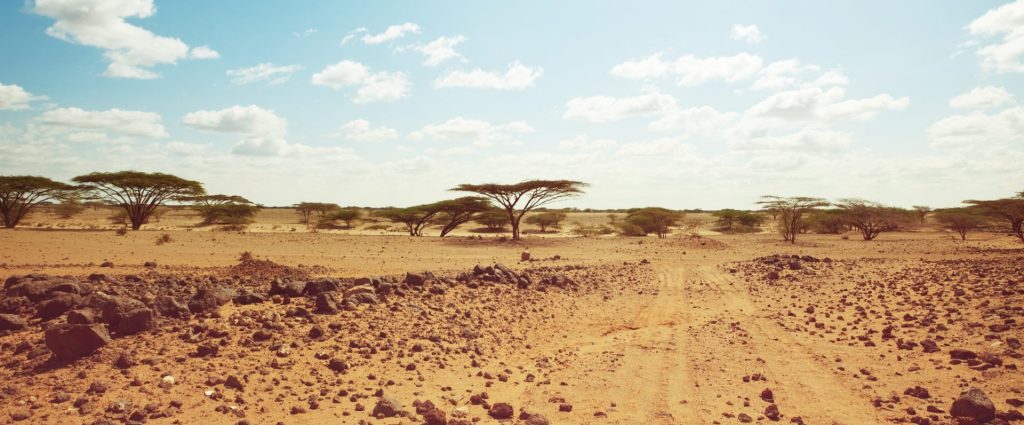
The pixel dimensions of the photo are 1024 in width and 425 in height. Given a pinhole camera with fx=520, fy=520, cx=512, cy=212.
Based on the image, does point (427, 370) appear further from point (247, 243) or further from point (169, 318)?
point (247, 243)

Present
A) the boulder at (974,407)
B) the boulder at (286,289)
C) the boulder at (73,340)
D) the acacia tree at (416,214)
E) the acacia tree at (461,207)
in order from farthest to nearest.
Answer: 1. the acacia tree at (416,214)
2. the acacia tree at (461,207)
3. the boulder at (286,289)
4. the boulder at (73,340)
5. the boulder at (974,407)

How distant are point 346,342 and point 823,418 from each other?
5307 millimetres

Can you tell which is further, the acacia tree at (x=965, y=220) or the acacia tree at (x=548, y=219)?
the acacia tree at (x=548, y=219)

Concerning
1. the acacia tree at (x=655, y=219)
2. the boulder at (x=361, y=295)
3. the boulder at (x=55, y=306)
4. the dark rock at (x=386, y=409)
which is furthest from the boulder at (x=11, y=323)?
the acacia tree at (x=655, y=219)

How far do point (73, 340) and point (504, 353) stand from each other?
4823 millimetres

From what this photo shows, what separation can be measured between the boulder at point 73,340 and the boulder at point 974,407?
848 cm

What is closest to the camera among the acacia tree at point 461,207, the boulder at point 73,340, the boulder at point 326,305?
the boulder at point 73,340

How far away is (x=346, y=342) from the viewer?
21.2 ft

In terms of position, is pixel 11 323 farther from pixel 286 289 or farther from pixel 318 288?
pixel 318 288

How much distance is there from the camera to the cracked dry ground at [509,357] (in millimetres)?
4949

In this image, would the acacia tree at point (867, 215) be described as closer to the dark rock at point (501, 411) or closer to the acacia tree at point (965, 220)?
the acacia tree at point (965, 220)

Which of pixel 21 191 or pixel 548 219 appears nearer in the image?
pixel 21 191

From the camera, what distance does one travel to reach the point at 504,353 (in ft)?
23.9

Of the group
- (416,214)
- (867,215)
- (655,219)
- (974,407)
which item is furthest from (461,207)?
(974,407)
